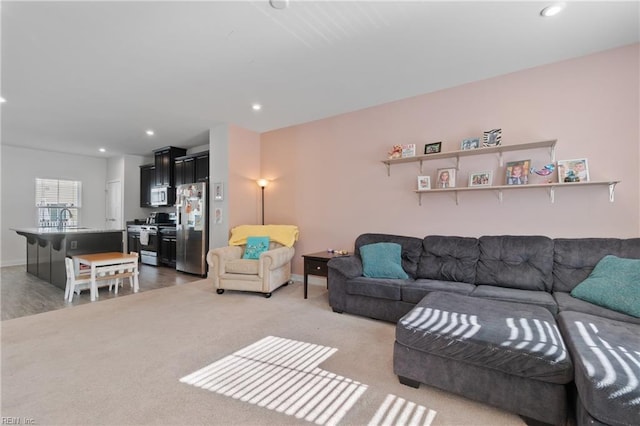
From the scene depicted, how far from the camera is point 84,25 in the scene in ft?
7.60

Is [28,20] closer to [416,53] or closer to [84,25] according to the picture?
[84,25]

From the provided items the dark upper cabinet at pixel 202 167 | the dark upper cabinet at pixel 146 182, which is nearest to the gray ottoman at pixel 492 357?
A: the dark upper cabinet at pixel 202 167

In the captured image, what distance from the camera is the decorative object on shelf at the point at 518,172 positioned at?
2.97 m

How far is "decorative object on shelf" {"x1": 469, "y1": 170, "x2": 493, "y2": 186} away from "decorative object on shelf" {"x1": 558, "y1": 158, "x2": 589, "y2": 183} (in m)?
0.60

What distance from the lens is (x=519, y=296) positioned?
97.0 inches

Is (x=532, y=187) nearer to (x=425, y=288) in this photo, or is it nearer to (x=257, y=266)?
(x=425, y=288)

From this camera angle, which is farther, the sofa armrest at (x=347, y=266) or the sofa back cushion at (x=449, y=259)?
the sofa armrest at (x=347, y=266)

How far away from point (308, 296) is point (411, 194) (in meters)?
1.98

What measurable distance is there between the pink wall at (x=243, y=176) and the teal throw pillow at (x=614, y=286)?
4.50 meters

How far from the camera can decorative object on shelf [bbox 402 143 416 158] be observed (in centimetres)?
360

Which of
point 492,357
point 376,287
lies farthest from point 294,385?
point 376,287

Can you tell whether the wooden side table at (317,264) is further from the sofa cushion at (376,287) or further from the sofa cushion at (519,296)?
the sofa cushion at (519,296)

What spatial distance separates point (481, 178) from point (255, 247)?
319 cm

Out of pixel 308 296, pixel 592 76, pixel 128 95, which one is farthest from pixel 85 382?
pixel 592 76
